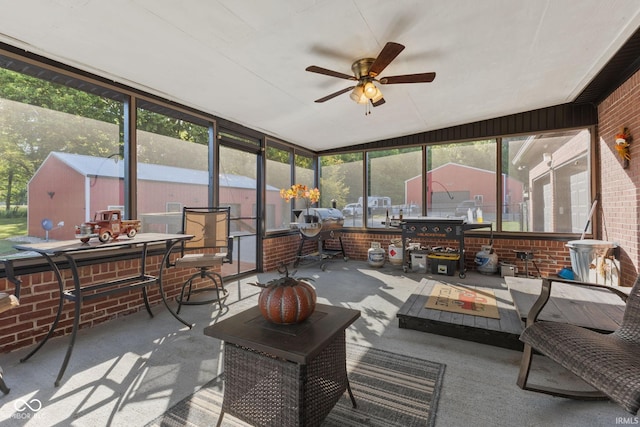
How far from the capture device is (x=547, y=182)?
504 centimetres

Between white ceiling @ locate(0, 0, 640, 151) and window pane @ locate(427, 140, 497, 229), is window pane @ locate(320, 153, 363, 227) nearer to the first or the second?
window pane @ locate(427, 140, 497, 229)

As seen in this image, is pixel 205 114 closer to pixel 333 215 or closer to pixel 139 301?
pixel 139 301

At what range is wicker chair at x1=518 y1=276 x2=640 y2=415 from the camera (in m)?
1.33

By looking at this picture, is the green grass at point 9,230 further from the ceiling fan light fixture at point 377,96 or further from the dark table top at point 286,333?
the ceiling fan light fixture at point 377,96

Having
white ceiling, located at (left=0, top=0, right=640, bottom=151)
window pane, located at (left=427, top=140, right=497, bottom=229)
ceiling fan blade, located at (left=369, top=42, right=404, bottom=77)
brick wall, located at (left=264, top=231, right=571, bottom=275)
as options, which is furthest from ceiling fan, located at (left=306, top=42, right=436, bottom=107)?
brick wall, located at (left=264, top=231, right=571, bottom=275)

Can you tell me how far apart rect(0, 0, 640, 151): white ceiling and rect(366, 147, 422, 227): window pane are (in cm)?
197

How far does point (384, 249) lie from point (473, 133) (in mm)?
2774

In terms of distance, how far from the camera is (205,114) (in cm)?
427

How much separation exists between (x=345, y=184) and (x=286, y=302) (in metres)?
5.52

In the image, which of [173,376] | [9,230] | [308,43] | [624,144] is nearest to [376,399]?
[173,376]

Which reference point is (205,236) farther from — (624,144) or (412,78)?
(624,144)

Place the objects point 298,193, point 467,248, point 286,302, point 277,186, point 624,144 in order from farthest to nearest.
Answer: point 298,193
point 277,186
point 467,248
point 624,144
point 286,302

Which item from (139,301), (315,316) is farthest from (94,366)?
(315,316)

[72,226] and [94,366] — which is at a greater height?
[72,226]
